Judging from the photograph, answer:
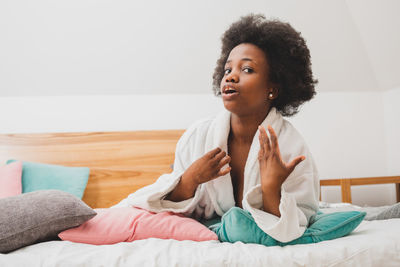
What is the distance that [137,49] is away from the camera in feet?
8.16

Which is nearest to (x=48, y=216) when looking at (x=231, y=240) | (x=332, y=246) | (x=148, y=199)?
(x=148, y=199)

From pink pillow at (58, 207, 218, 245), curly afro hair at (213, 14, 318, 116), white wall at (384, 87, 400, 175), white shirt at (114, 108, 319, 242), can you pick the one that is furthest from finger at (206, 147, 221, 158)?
white wall at (384, 87, 400, 175)

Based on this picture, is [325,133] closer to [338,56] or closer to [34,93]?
[338,56]

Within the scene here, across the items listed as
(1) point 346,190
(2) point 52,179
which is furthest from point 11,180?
(1) point 346,190

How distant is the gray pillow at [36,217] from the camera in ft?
2.94

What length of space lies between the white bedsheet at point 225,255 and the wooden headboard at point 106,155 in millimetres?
1579

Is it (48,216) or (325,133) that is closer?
(48,216)

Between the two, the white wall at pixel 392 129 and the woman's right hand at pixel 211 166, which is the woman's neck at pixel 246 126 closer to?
the woman's right hand at pixel 211 166

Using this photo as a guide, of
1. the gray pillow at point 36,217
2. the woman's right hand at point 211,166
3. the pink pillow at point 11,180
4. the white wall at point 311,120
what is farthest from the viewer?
the white wall at point 311,120

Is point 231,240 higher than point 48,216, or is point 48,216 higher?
point 48,216

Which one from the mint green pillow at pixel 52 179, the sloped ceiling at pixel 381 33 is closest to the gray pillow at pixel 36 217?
the mint green pillow at pixel 52 179

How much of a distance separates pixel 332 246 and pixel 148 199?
609mm

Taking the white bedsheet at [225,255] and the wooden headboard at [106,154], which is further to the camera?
the wooden headboard at [106,154]

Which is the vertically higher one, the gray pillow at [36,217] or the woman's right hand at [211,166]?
the woman's right hand at [211,166]
